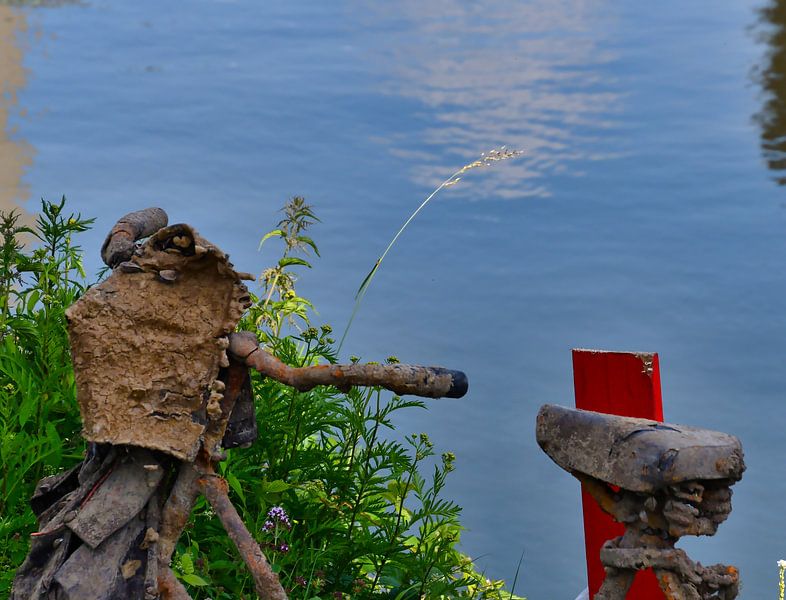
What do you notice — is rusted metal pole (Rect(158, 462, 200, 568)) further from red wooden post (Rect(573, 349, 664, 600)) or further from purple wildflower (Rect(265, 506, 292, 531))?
red wooden post (Rect(573, 349, 664, 600))

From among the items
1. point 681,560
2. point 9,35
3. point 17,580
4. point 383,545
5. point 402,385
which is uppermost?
point 9,35

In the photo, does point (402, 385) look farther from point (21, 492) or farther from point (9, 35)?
point (9, 35)

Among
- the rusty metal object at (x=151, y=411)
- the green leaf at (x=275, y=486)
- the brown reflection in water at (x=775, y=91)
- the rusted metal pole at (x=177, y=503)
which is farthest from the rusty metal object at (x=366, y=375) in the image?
the brown reflection in water at (x=775, y=91)

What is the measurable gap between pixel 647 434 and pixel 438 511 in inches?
50.5

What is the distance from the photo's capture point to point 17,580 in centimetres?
280

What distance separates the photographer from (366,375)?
2.65 metres

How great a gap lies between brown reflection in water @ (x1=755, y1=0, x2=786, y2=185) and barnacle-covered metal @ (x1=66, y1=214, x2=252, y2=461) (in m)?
6.38

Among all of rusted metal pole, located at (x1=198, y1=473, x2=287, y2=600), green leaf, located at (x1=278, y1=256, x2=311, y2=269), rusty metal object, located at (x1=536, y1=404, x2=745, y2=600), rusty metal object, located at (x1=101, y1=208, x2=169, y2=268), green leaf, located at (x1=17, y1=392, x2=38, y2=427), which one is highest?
green leaf, located at (x1=278, y1=256, x2=311, y2=269)

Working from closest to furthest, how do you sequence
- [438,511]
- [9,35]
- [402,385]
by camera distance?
[402,385] < [438,511] < [9,35]

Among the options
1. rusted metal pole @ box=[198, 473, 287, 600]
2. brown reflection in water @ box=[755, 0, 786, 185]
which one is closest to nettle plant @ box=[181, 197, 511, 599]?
rusted metal pole @ box=[198, 473, 287, 600]

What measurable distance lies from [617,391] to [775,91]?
696cm

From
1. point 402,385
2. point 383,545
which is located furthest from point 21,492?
point 402,385

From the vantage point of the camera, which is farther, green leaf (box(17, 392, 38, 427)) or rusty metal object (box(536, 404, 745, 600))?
green leaf (box(17, 392, 38, 427))

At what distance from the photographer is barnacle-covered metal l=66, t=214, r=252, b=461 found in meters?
2.72
